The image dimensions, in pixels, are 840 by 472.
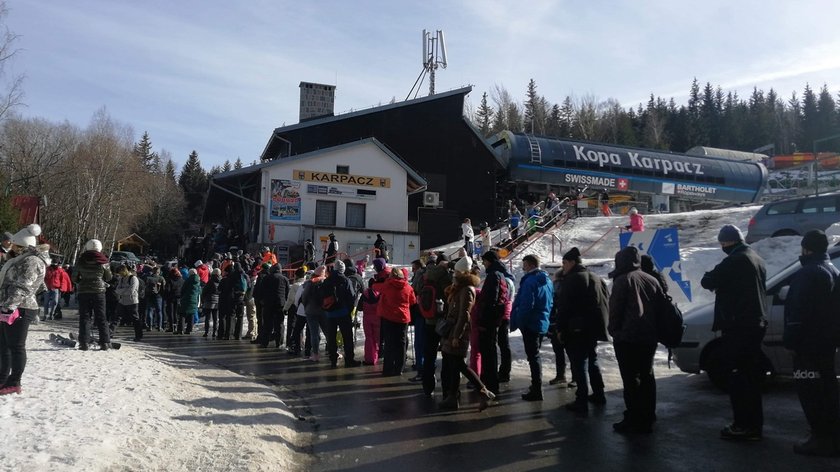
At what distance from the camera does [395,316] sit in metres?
10.1

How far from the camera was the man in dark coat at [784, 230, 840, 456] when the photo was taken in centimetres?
538

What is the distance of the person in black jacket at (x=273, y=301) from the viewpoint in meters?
13.7

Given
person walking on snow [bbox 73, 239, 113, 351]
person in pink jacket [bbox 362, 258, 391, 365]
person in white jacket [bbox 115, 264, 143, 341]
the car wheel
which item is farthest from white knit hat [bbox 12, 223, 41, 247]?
the car wheel

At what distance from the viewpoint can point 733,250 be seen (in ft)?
19.7

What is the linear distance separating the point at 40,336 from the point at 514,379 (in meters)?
8.87

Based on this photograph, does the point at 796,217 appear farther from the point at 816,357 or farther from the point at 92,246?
the point at 92,246

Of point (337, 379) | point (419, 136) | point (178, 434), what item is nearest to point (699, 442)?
point (178, 434)

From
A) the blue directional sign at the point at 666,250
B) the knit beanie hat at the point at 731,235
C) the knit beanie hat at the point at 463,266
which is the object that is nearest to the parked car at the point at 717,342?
the knit beanie hat at the point at 731,235

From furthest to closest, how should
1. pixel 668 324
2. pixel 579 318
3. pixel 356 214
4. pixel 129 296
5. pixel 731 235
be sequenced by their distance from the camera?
pixel 356 214
pixel 129 296
pixel 579 318
pixel 668 324
pixel 731 235

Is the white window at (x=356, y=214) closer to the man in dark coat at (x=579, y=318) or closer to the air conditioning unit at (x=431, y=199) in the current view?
the air conditioning unit at (x=431, y=199)

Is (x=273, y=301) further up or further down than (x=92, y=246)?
further down

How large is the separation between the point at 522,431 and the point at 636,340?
59.7 inches

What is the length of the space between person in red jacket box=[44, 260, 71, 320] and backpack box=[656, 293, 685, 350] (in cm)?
1689

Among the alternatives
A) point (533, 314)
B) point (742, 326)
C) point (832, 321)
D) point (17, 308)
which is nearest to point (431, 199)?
point (533, 314)
